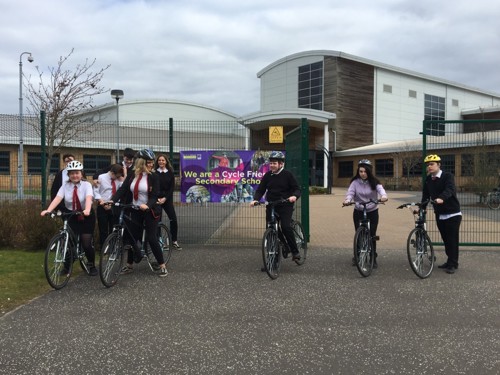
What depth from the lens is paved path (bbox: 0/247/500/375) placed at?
146 inches

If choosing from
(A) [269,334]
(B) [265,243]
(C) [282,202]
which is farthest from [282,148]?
(A) [269,334]

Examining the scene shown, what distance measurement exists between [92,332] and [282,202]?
3.30 metres

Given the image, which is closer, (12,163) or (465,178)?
(465,178)

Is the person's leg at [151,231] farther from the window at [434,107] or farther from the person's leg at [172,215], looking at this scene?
the window at [434,107]

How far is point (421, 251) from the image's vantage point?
6.59 meters

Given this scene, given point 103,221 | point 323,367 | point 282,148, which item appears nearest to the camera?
point 323,367

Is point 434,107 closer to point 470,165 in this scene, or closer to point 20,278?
point 470,165

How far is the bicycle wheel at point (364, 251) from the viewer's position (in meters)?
6.40

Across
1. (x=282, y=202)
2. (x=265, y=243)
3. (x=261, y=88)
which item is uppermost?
(x=261, y=88)

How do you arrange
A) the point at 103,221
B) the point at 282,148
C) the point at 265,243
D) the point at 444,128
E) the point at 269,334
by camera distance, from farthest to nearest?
1. the point at 282,148
2. the point at 444,128
3. the point at 103,221
4. the point at 265,243
5. the point at 269,334

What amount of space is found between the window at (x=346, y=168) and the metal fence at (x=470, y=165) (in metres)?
35.2

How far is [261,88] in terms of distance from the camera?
173ft

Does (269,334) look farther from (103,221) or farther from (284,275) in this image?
(103,221)

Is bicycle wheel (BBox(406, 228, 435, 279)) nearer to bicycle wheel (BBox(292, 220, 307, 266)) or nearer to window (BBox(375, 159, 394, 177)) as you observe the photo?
bicycle wheel (BBox(292, 220, 307, 266))
